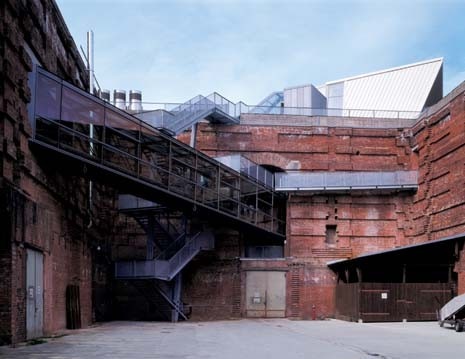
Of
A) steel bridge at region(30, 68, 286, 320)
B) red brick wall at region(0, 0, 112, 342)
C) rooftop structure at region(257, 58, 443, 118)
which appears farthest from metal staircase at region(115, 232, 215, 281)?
rooftop structure at region(257, 58, 443, 118)

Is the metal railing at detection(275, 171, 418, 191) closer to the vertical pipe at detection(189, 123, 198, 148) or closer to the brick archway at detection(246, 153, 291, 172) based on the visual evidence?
the brick archway at detection(246, 153, 291, 172)

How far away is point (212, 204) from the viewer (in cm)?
3011

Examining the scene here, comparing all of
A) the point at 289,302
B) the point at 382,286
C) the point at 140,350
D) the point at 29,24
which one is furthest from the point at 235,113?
the point at 140,350

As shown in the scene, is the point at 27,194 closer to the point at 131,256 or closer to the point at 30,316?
the point at 30,316

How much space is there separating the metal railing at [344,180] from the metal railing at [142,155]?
117cm

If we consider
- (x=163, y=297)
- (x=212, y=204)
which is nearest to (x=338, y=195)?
(x=212, y=204)

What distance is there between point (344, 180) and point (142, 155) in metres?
12.8

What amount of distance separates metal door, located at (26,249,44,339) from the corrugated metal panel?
96.7 feet

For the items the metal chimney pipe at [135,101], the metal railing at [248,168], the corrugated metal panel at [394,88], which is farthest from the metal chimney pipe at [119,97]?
the corrugated metal panel at [394,88]

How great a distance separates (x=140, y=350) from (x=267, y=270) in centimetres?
2046

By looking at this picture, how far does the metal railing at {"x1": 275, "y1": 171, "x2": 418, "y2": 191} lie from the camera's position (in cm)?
3534

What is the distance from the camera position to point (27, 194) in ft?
57.0

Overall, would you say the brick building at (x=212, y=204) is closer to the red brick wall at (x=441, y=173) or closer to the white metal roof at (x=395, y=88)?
the red brick wall at (x=441, y=173)

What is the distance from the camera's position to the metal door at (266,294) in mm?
35062
